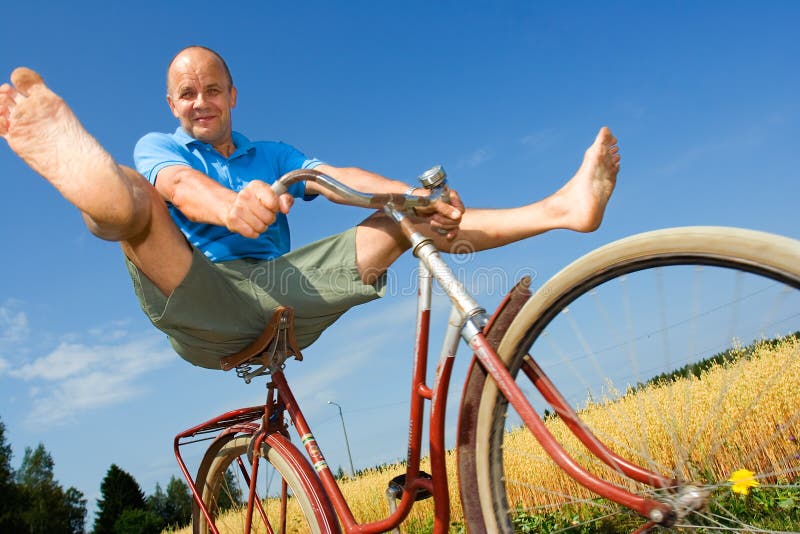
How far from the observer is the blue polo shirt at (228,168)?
2887 mm

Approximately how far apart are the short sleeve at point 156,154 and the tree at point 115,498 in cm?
5300

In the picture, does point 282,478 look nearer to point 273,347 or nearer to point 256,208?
point 273,347

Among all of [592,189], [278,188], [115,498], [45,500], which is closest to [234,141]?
[278,188]

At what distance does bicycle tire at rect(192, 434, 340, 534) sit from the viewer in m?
2.78

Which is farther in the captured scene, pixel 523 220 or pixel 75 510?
pixel 75 510

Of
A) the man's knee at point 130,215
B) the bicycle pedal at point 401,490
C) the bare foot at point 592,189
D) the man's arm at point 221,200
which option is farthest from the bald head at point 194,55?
the bicycle pedal at point 401,490

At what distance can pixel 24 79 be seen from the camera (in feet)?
7.00

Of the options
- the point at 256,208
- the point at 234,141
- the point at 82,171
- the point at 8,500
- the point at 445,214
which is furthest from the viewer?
the point at 8,500

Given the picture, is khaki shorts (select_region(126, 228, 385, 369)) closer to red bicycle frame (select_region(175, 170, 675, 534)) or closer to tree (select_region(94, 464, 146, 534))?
red bicycle frame (select_region(175, 170, 675, 534))

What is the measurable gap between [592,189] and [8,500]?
145ft

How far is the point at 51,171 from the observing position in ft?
6.77

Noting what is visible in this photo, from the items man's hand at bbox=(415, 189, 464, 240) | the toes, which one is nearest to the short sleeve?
the toes

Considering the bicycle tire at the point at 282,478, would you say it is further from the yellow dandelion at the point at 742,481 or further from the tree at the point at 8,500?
the tree at the point at 8,500

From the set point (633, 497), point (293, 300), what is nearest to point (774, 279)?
point (633, 497)
